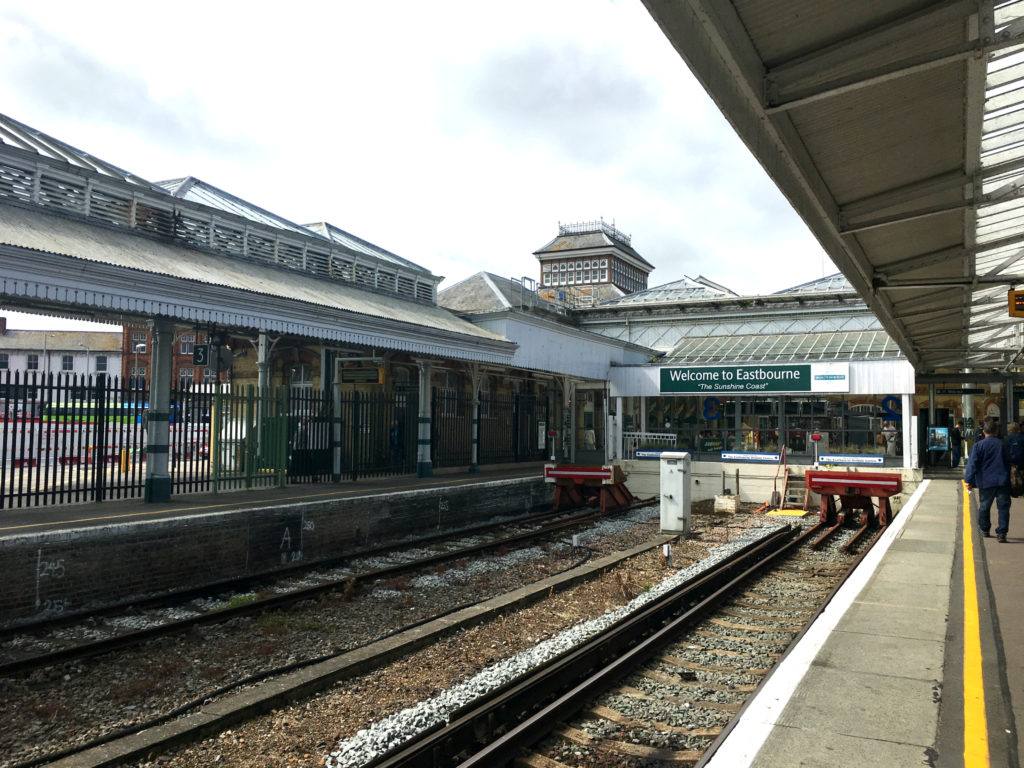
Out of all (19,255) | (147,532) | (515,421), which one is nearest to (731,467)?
(515,421)

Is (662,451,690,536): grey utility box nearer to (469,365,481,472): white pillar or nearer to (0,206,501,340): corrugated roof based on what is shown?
(0,206,501,340): corrugated roof

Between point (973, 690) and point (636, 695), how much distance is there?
243cm

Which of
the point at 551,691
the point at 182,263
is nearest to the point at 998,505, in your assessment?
the point at 551,691

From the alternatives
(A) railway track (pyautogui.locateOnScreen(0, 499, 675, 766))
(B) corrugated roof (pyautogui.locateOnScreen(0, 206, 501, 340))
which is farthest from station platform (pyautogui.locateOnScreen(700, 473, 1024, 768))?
(B) corrugated roof (pyautogui.locateOnScreen(0, 206, 501, 340))

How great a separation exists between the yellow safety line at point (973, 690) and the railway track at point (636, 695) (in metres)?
1.43

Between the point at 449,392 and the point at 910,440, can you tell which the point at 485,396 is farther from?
the point at 910,440

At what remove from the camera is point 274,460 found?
15422mm

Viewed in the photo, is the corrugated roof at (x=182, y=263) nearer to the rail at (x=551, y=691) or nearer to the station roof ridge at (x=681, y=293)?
the rail at (x=551, y=691)

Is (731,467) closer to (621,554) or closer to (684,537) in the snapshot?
(684,537)

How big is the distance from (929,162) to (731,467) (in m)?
16.4

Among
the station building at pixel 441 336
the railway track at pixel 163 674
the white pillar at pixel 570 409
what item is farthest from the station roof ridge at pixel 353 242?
the railway track at pixel 163 674

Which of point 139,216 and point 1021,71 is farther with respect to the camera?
point 139,216

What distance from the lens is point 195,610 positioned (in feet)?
28.6

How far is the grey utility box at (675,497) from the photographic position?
1460cm
